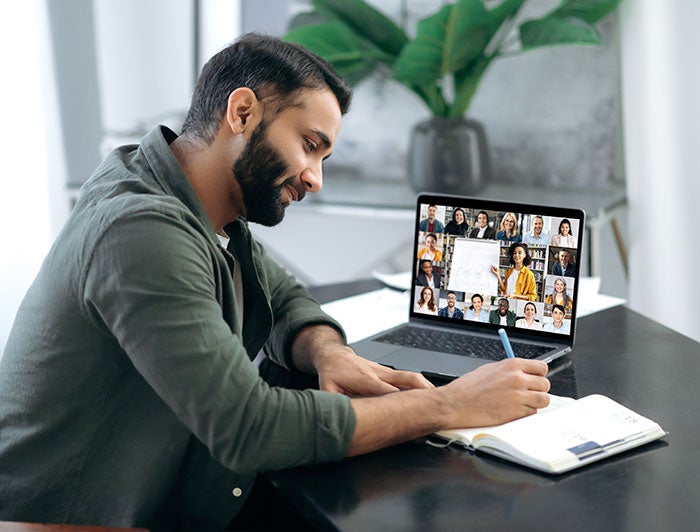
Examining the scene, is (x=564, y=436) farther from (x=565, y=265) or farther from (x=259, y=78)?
(x=259, y=78)

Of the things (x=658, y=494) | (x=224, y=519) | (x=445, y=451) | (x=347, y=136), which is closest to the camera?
(x=658, y=494)

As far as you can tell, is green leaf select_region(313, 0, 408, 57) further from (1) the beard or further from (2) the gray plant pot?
(1) the beard

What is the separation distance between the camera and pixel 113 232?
1.00 meters

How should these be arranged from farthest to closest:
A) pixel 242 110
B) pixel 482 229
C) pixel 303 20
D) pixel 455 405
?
1. pixel 303 20
2. pixel 482 229
3. pixel 242 110
4. pixel 455 405

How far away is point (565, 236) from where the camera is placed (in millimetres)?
1385

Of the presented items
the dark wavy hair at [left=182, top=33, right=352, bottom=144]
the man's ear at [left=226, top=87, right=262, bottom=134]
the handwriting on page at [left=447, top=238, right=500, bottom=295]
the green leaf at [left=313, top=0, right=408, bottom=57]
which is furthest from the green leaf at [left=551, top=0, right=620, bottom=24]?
the man's ear at [left=226, top=87, right=262, bottom=134]

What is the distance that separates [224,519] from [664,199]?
61.1 inches

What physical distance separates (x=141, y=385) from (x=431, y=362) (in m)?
0.45

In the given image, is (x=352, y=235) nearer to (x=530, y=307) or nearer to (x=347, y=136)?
(x=347, y=136)

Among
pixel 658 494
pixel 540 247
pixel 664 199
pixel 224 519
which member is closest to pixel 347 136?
pixel 664 199

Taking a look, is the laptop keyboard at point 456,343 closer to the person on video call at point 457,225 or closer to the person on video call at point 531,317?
the person on video call at point 531,317

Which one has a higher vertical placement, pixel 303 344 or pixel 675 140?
pixel 675 140

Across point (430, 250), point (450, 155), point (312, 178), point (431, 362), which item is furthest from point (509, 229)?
point (450, 155)

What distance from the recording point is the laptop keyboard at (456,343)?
1.38m
